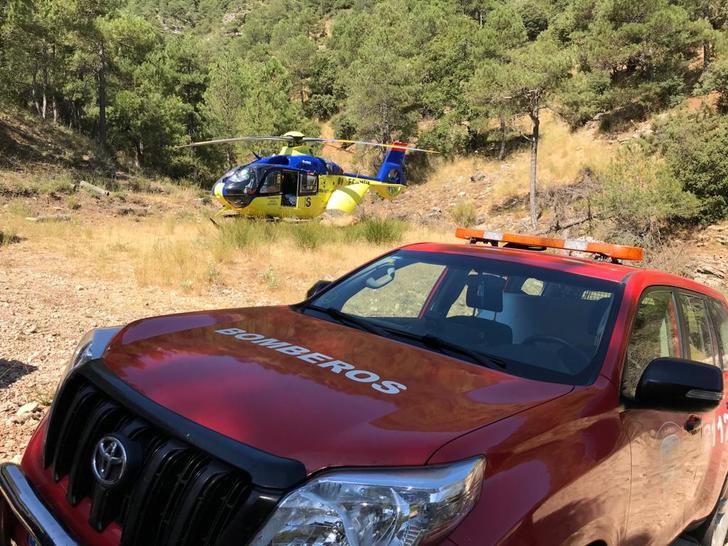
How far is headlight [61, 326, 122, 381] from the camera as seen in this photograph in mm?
2221

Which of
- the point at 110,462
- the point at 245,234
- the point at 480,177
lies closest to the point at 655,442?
the point at 110,462

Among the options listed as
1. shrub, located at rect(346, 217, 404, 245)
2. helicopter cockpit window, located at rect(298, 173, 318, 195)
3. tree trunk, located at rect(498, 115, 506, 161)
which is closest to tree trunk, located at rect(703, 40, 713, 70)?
tree trunk, located at rect(498, 115, 506, 161)

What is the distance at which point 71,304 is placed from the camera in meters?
7.97

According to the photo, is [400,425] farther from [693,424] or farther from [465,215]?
[465,215]

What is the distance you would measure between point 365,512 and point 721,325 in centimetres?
299

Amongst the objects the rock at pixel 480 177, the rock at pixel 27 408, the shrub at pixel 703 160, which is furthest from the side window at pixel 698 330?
the rock at pixel 480 177

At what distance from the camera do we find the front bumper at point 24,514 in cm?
167

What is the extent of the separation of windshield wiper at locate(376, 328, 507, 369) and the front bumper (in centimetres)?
147

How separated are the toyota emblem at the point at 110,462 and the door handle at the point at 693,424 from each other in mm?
2347

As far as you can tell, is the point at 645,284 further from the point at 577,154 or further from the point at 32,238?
the point at 577,154

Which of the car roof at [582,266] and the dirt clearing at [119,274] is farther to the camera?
the dirt clearing at [119,274]

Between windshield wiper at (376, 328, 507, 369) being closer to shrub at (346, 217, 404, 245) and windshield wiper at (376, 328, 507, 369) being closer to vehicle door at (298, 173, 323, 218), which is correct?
shrub at (346, 217, 404, 245)

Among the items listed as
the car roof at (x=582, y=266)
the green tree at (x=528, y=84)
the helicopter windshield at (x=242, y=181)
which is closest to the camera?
the car roof at (x=582, y=266)

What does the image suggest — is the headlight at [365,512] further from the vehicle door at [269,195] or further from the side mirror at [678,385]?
the vehicle door at [269,195]
